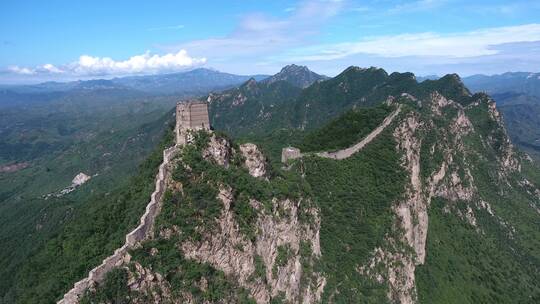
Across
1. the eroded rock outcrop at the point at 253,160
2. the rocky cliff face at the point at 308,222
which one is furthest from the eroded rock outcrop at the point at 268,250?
the eroded rock outcrop at the point at 253,160

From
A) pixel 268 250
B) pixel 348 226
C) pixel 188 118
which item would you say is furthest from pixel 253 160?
pixel 348 226

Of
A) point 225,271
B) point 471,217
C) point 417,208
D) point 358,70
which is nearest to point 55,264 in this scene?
point 225,271

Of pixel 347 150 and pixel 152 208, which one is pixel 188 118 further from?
pixel 347 150

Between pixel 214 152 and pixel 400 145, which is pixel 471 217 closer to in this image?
pixel 400 145

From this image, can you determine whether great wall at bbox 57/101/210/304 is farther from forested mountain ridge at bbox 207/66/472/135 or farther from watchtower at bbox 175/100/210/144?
forested mountain ridge at bbox 207/66/472/135

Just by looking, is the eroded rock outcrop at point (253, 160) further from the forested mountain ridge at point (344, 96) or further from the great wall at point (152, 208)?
the forested mountain ridge at point (344, 96)

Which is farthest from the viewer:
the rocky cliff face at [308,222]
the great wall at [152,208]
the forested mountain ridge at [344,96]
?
the forested mountain ridge at [344,96]

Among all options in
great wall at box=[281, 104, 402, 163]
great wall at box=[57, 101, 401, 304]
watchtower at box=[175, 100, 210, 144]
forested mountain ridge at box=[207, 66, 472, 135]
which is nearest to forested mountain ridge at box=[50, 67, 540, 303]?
great wall at box=[57, 101, 401, 304]
